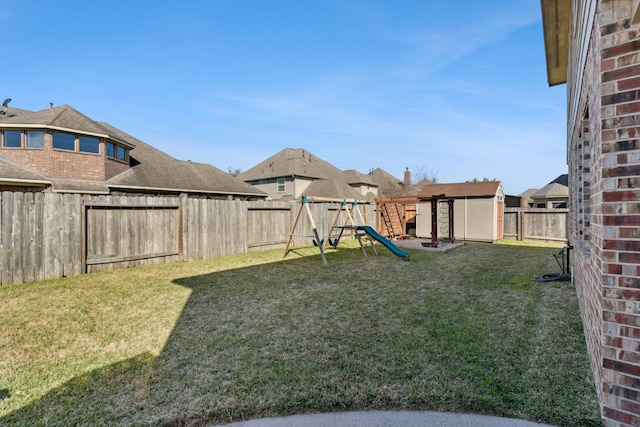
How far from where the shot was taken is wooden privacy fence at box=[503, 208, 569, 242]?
44.2 feet

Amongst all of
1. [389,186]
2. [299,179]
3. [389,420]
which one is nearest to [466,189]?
[389,420]

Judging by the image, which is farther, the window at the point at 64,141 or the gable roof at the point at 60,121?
the window at the point at 64,141

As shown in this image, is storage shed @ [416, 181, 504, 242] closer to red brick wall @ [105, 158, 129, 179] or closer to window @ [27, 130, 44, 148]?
red brick wall @ [105, 158, 129, 179]

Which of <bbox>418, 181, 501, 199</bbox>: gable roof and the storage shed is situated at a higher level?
<bbox>418, 181, 501, 199</bbox>: gable roof

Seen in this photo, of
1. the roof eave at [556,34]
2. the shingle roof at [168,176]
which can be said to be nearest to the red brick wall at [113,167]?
the shingle roof at [168,176]

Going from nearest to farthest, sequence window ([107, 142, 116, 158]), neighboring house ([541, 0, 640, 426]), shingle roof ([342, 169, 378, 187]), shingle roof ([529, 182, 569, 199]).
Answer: neighboring house ([541, 0, 640, 426])
window ([107, 142, 116, 158])
shingle roof ([529, 182, 569, 199])
shingle roof ([342, 169, 378, 187])

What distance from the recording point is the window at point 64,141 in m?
13.6

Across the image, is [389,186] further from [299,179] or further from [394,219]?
→ [394,219]

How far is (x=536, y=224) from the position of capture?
46.5 feet

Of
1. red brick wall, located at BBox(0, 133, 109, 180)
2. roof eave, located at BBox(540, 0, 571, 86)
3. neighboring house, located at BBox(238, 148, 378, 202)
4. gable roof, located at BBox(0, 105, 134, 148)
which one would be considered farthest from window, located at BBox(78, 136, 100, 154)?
roof eave, located at BBox(540, 0, 571, 86)

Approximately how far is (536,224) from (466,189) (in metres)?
3.54

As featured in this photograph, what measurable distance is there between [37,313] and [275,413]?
419 cm

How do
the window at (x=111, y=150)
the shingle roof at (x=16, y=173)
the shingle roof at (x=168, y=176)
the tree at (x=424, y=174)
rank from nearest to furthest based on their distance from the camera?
the shingle roof at (x=16, y=173) < the window at (x=111, y=150) < the shingle roof at (x=168, y=176) < the tree at (x=424, y=174)

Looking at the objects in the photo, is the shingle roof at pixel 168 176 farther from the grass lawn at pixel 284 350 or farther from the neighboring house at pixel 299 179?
the grass lawn at pixel 284 350
